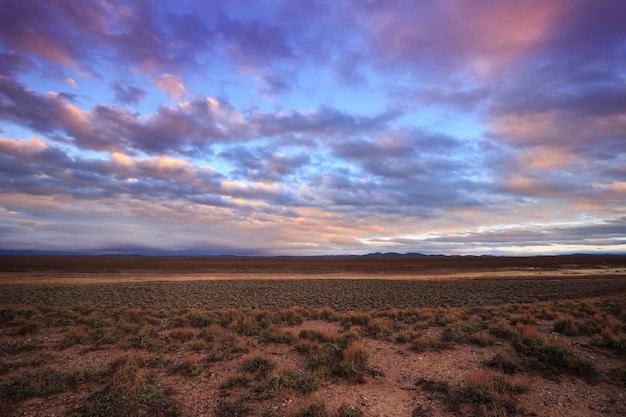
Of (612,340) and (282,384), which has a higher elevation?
(612,340)

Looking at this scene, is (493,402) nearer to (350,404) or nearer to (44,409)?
(350,404)

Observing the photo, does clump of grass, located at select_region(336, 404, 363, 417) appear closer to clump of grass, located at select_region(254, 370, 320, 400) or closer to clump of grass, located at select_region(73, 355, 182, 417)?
clump of grass, located at select_region(254, 370, 320, 400)

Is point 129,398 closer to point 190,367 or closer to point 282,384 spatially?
point 190,367

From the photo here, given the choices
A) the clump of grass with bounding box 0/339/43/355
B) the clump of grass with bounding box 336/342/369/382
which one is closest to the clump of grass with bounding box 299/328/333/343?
the clump of grass with bounding box 336/342/369/382

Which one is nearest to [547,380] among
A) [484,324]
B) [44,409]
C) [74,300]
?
[484,324]

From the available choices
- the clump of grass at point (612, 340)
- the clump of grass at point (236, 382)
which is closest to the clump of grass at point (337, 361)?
the clump of grass at point (236, 382)

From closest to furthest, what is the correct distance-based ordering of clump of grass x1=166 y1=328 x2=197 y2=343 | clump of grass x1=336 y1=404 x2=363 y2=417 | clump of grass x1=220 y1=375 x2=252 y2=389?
1. clump of grass x1=336 y1=404 x2=363 y2=417
2. clump of grass x1=220 y1=375 x2=252 y2=389
3. clump of grass x1=166 y1=328 x2=197 y2=343

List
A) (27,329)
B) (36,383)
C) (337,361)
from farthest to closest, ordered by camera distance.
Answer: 1. (27,329)
2. (337,361)
3. (36,383)

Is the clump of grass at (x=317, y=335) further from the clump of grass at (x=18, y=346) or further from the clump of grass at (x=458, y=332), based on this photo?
the clump of grass at (x=18, y=346)

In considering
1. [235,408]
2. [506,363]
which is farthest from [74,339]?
[506,363]

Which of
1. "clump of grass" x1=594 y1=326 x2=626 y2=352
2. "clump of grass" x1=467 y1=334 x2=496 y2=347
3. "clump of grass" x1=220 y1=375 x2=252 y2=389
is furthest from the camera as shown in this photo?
"clump of grass" x1=467 y1=334 x2=496 y2=347

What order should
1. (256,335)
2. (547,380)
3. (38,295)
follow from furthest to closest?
(38,295)
(256,335)
(547,380)

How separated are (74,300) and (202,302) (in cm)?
1000

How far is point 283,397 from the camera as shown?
23.0ft
